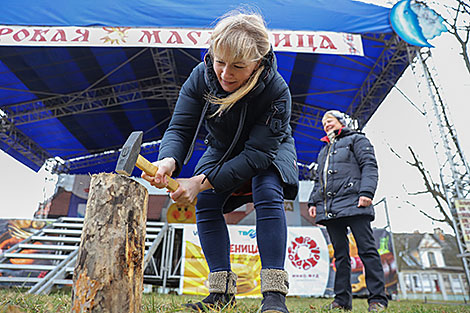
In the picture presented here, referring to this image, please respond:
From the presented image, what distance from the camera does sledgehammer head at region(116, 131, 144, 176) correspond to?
103 centimetres

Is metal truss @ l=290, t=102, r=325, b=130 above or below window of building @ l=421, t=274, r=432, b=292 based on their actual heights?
above

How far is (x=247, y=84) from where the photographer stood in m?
1.30

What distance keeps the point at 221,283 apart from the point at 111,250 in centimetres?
62

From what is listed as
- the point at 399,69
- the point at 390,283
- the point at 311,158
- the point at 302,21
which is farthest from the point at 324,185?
the point at 311,158

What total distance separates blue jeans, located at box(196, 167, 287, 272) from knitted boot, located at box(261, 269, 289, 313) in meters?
0.03

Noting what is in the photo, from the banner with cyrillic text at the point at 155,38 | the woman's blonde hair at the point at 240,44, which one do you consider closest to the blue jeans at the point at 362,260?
the woman's blonde hair at the point at 240,44

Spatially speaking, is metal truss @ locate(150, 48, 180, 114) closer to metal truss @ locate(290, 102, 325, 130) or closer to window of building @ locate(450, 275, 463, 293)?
metal truss @ locate(290, 102, 325, 130)

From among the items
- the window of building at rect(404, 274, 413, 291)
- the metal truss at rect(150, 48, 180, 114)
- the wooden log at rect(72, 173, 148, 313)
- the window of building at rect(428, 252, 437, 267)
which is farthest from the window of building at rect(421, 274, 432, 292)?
the metal truss at rect(150, 48, 180, 114)

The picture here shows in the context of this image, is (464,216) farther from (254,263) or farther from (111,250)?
(111,250)

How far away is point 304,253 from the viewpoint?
17.2ft

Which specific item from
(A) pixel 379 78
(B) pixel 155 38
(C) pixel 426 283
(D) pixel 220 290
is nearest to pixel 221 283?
(D) pixel 220 290

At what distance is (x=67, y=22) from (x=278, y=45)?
2.86 meters

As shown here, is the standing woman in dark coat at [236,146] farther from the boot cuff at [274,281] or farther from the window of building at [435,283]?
the window of building at [435,283]

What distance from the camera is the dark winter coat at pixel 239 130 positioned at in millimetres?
1357
